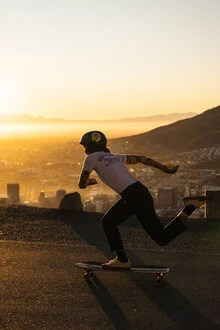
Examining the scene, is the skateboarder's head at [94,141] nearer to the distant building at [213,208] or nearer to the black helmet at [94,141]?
the black helmet at [94,141]

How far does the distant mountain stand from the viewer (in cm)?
12468

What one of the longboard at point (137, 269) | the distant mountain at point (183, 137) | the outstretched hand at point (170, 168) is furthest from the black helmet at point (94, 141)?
the distant mountain at point (183, 137)

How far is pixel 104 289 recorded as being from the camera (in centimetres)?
508

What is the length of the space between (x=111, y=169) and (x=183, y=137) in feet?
433

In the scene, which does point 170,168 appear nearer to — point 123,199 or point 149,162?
point 149,162

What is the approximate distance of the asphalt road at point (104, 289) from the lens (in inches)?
166

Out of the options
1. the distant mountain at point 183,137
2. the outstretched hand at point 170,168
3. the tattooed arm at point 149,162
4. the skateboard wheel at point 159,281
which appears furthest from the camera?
the distant mountain at point 183,137

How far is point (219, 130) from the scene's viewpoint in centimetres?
12744

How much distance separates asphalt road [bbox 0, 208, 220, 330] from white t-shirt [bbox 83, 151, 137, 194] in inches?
46.6

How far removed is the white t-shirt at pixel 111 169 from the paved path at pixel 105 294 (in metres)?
1.18

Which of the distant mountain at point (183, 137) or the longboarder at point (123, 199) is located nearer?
the longboarder at point (123, 199)

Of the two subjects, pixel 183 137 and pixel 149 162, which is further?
pixel 183 137

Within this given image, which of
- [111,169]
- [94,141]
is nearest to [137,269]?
[111,169]

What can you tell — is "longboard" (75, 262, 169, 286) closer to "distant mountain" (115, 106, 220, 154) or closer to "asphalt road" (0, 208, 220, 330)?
"asphalt road" (0, 208, 220, 330)
